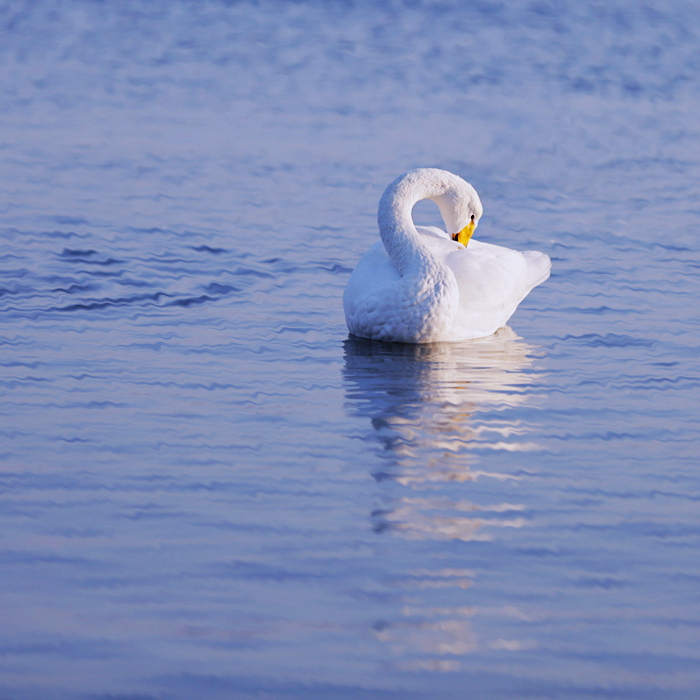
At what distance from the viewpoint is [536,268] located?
10.2 m

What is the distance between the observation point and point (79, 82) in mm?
20766

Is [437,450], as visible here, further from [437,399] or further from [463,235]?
[463,235]

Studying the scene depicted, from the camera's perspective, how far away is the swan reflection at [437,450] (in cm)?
455

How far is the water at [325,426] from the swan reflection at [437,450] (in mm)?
21

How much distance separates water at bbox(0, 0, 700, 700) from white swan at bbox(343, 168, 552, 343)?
0.22 meters

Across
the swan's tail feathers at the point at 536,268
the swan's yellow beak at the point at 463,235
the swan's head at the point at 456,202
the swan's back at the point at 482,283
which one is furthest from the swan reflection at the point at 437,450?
the swan's head at the point at 456,202

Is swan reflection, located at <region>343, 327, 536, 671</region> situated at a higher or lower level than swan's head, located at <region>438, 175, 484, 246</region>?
lower

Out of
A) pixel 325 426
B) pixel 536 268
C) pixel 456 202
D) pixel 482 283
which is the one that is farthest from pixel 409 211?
pixel 325 426

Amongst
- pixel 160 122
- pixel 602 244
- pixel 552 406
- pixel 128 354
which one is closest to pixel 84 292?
pixel 128 354

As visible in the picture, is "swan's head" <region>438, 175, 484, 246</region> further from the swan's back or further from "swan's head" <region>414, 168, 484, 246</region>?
the swan's back

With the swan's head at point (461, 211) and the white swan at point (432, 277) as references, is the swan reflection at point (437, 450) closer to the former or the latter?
the white swan at point (432, 277)

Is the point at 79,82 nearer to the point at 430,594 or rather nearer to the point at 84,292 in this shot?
the point at 84,292

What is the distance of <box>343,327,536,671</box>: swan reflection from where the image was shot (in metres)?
4.55

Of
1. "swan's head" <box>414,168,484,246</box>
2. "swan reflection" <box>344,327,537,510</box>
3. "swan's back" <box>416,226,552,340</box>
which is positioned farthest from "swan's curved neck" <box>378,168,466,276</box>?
"swan reflection" <box>344,327,537,510</box>
